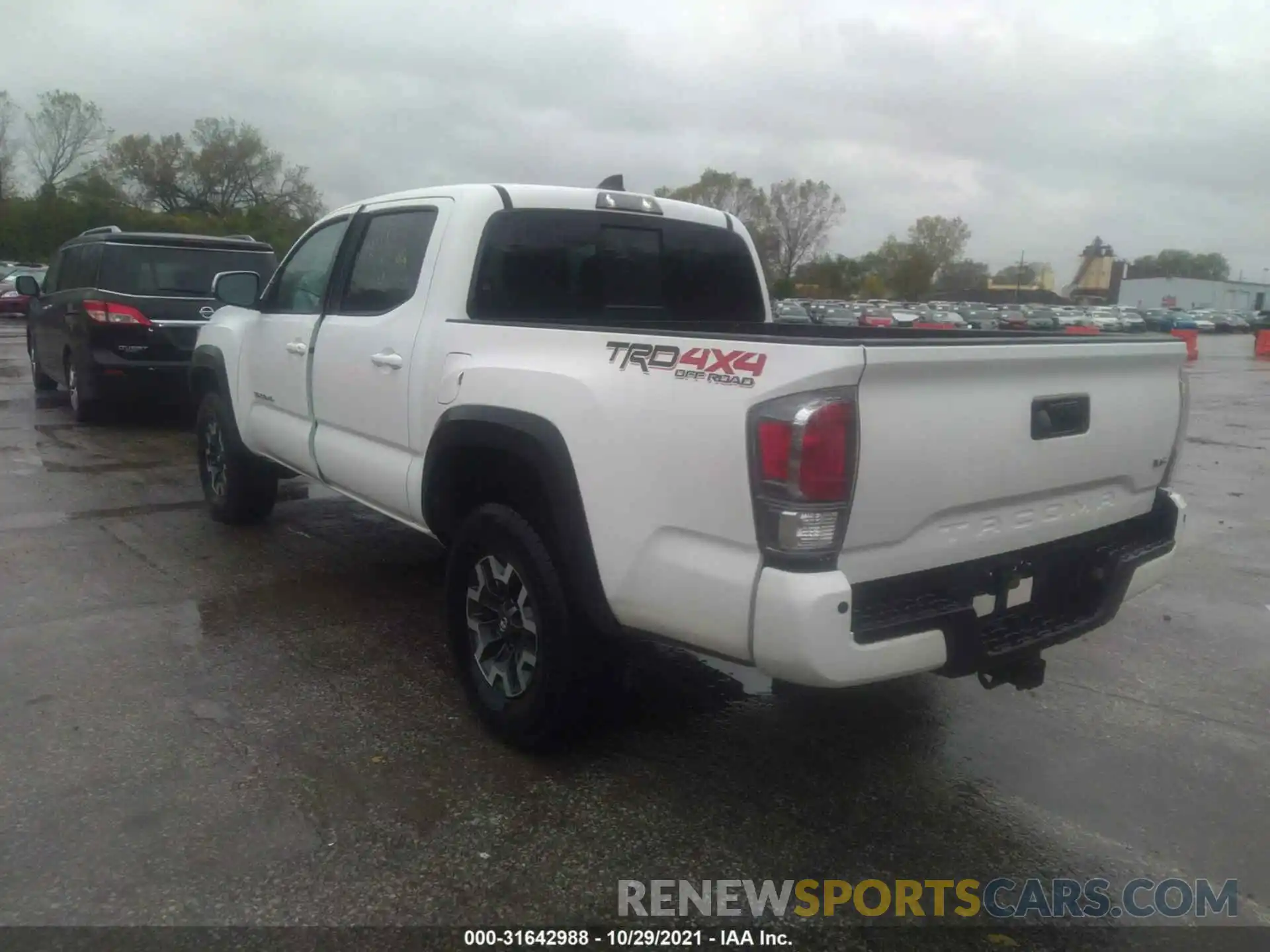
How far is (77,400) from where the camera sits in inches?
415

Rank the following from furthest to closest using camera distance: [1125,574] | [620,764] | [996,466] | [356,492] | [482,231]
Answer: [356,492] < [482,231] < [620,764] < [1125,574] < [996,466]

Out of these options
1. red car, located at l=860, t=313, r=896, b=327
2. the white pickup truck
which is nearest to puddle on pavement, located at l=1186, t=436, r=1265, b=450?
the white pickup truck

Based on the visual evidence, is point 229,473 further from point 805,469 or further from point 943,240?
point 943,240

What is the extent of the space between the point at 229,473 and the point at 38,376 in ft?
27.6

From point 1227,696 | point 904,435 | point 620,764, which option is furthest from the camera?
point 1227,696

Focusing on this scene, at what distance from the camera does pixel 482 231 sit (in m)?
4.16

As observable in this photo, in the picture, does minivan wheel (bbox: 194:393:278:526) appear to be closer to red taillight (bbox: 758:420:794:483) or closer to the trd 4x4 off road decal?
the trd 4x4 off road decal

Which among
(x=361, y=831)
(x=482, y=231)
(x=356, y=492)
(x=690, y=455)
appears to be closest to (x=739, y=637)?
A: (x=690, y=455)

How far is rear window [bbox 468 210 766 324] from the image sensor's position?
4211mm

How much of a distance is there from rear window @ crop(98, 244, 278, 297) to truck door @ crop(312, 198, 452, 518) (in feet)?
18.2

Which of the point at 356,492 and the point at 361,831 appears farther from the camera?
the point at 356,492

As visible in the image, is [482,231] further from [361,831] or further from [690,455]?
[361,831]

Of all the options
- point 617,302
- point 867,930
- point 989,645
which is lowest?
point 867,930

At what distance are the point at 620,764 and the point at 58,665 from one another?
2537mm
